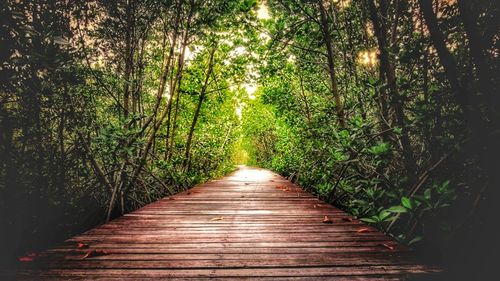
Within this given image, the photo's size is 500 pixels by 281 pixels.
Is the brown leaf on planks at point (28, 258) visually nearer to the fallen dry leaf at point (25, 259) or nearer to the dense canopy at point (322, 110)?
the fallen dry leaf at point (25, 259)

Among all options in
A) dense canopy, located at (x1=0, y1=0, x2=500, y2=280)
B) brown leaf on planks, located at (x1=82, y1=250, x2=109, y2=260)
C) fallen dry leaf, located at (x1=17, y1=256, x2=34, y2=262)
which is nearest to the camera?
fallen dry leaf, located at (x1=17, y1=256, x2=34, y2=262)

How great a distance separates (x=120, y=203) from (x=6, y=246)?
1746 mm

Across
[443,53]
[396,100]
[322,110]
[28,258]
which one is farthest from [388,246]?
[322,110]

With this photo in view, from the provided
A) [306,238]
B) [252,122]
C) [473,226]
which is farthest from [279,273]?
[252,122]

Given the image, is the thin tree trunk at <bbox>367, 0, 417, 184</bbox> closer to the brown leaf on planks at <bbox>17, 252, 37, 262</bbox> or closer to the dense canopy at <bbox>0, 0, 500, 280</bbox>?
the dense canopy at <bbox>0, 0, 500, 280</bbox>

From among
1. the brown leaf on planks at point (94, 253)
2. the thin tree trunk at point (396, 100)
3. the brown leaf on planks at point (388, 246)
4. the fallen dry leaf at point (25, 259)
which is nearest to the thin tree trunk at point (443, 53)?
the thin tree trunk at point (396, 100)

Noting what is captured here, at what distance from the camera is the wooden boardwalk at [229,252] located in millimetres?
2049

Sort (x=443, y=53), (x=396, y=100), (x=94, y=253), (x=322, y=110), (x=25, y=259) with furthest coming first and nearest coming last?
(x=322, y=110) < (x=396, y=100) < (x=443, y=53) < (x=94, y=253) < (x=25, y=259)

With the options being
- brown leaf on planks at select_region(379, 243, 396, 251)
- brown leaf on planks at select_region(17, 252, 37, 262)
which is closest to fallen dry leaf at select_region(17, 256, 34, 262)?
brown leaf on planks at select_region(17, 252, 37, 262)

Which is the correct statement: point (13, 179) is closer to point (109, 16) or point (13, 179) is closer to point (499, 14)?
point (109, 16)

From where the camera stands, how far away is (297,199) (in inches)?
232

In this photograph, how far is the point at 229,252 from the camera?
253 centimetres

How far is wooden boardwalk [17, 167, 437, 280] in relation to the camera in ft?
6.72

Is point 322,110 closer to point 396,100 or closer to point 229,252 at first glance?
point 396,100
